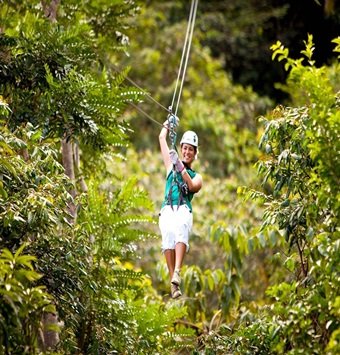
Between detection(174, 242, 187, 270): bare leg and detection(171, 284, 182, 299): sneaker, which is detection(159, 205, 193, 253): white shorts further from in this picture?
detection(171, 284, 182, 299): sneaker

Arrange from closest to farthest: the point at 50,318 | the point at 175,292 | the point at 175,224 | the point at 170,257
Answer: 1. the point at 175,292
2. the point at 175,224
3. the point at 170,257
4. the point at 50,318

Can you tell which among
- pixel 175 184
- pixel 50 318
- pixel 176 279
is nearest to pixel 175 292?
pixel 176 279

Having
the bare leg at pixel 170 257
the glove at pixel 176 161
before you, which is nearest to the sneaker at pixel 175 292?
the bare leg at pixel 170 257

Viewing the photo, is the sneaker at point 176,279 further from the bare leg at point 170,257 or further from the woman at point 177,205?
the bare leg at point 170,257

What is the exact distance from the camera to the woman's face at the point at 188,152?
7293 millimetres

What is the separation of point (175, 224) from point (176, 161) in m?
0.46

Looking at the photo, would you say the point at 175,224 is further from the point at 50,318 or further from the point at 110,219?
the point at 50,318

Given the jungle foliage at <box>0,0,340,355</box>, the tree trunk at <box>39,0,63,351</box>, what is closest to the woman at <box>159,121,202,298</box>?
the jungle foliage at <box>0,0,340,355</box>

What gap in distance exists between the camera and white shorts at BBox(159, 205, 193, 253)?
7.16m

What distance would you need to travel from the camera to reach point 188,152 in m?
7.31

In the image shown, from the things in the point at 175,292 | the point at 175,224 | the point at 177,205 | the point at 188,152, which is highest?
the point at 188,152

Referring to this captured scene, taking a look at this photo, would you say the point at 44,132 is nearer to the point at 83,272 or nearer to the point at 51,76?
the point at 51,76

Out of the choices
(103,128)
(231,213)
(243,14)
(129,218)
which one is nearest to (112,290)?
(129,218)

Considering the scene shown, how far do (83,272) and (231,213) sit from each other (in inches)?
225
